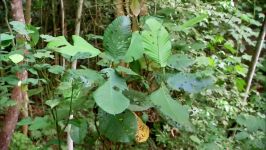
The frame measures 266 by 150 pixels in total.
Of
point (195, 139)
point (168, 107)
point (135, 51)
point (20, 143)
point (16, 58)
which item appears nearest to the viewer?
point (168, 107)

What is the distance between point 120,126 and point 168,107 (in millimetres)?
208

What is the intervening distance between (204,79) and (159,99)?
189 mm

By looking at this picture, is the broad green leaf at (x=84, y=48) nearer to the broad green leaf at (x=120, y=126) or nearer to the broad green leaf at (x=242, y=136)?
the broad green leaf at (x=120, y=126)

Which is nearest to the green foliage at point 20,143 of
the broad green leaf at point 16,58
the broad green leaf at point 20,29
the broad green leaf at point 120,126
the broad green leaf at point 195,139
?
the broad green leaf at point 195,139

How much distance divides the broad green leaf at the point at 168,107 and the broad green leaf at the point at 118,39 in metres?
0.18

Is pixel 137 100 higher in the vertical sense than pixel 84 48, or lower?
lower

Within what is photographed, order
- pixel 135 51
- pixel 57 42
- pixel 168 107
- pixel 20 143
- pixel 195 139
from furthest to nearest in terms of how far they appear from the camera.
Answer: pixel 20 143, pixel 195 139, pixel 57 42, pixel 135 51, pixel 168 107

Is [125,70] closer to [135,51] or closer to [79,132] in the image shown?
[135,51]

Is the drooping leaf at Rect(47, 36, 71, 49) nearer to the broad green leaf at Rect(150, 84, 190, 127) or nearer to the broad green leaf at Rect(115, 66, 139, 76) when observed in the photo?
the broad green leaf at Rect(115, 66, 139, 76)

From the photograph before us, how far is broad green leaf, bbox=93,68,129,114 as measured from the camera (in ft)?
3.54

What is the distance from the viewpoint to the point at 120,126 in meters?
1.23

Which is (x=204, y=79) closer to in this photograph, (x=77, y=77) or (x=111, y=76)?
(x=111, y=76)

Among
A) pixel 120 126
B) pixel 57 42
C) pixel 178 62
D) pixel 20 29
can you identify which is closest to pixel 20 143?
pixel 20 29

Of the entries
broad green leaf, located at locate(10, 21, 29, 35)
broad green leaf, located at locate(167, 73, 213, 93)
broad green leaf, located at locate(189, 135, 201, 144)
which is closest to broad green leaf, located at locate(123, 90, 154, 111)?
broad green leaf, located at locate(167, 73, 213, 93)
